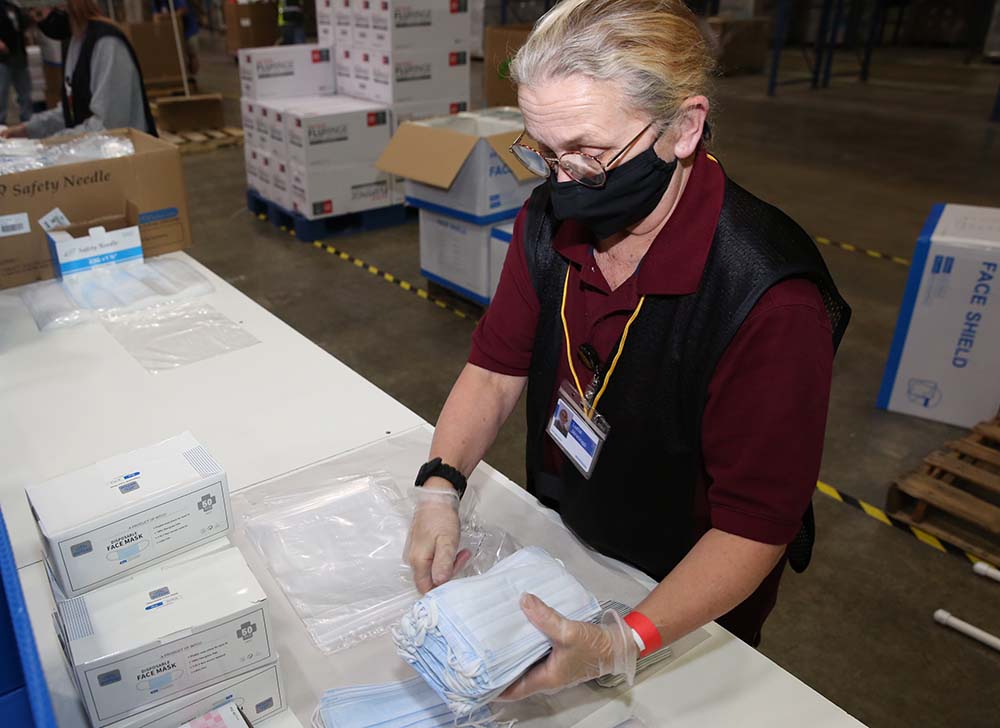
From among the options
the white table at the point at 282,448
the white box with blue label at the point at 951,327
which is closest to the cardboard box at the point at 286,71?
the white table at the point at 282,448

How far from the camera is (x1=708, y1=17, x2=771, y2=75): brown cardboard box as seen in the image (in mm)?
11852

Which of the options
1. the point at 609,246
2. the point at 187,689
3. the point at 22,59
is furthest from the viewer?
the point at 22,59

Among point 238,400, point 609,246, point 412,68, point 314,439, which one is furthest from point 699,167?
point 412,68

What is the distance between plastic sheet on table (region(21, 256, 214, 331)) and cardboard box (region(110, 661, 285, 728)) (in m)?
1.47

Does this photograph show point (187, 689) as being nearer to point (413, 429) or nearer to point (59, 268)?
point (413, 429)

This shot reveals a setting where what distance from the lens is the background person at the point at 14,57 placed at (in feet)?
22.2

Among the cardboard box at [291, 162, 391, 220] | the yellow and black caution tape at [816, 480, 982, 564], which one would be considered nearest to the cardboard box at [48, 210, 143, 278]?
the yellow and black caution tape at [816, 480, 982, 564]

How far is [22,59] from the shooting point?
7098 mm

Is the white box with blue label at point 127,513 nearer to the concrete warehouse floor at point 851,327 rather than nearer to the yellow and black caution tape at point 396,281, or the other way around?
the concrete warehouse floor at point 851,327

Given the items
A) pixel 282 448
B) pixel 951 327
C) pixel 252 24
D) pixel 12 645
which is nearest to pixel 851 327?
pixel 951 327

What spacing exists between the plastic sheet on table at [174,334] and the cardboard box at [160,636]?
1.02m

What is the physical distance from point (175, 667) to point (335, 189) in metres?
4.56

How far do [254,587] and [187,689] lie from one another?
13cm

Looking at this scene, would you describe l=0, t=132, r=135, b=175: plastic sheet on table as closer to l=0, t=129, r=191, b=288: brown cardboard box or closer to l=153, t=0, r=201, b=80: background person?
l=0, t=129, r=191, b=288: brown cardboard box
